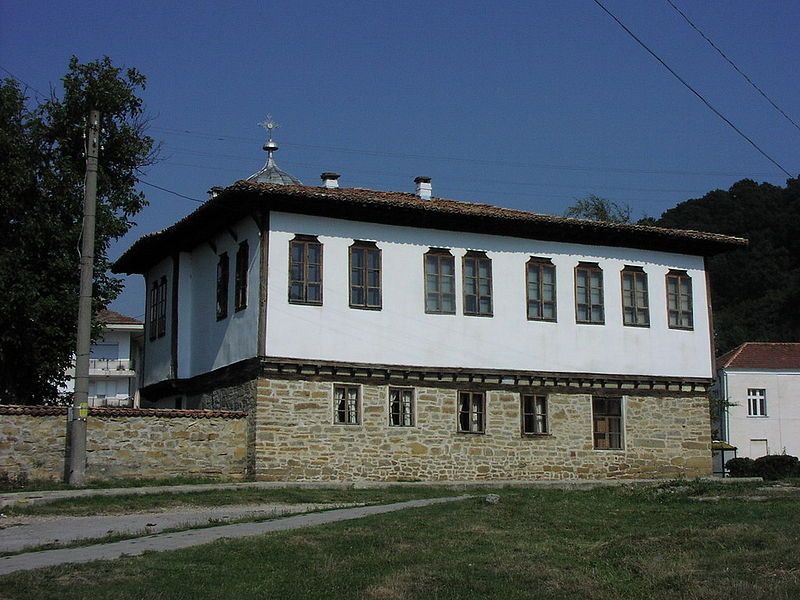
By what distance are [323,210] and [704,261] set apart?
1148 centimetres

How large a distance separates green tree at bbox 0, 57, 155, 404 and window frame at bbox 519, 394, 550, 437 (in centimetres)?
1145

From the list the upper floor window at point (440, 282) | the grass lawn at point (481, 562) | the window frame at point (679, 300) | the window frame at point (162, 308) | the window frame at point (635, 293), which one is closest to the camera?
the grass lawn at point (481, 562)

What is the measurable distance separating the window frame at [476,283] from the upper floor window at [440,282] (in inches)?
11.4

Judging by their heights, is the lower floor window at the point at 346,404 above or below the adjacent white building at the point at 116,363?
below

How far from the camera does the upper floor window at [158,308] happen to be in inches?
1275

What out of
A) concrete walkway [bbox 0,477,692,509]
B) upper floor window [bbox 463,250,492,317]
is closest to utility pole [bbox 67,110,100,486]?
concrete walkway [bbox 0,477,692,509]

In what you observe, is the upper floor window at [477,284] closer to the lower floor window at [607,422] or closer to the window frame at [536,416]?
the window frame at [536,416]

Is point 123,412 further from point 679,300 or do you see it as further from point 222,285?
point 679,300

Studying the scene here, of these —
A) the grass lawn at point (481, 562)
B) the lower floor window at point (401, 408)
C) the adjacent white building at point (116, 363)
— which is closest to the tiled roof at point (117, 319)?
the adjacent white building at point (116, 363)

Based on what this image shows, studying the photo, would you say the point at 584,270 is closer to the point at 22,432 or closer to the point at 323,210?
the point at 323,210

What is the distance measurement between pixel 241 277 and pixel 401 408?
4886 mm

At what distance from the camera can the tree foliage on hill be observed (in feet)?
270

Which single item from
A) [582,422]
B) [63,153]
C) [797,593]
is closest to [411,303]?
[582,422]

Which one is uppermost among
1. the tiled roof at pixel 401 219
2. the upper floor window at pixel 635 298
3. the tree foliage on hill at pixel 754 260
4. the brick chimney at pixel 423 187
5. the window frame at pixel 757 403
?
the tree foliage on hill at pixel 754 260
